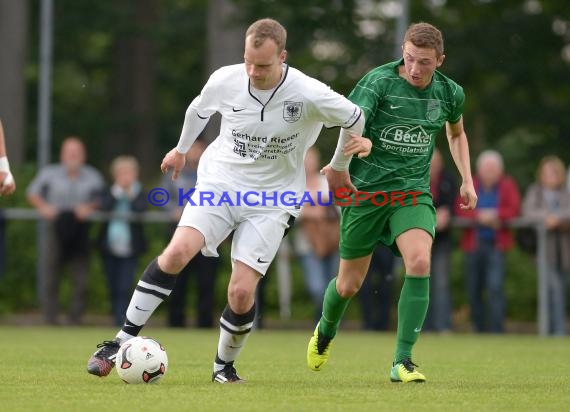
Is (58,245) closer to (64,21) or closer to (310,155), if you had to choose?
(310,155)

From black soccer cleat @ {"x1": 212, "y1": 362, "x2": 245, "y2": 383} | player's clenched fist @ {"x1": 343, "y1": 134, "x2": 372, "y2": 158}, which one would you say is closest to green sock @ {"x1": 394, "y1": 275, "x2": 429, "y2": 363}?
player's clenched fist @ {"x1": 343, "y1": 134, "x2": 372, "y2": 158}

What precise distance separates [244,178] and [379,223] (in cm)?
119

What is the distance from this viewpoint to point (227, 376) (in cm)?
825

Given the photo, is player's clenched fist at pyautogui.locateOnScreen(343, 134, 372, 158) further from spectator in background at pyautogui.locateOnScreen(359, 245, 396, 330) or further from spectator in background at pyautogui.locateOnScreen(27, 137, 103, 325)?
spectator in background at pyautogui.locateOnScreen(27, 137, 103, 325)

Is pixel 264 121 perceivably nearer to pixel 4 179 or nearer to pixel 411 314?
pixel 411 314

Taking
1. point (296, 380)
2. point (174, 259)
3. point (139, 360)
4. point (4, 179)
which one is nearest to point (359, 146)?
point (174, 259)

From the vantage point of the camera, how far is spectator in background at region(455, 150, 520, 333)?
53.0 ft

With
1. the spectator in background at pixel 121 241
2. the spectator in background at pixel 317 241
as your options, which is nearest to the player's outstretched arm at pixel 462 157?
the spectator in background at pixel 317 241

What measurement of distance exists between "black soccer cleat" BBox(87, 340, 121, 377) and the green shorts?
1876mm

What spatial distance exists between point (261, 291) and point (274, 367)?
690 cm

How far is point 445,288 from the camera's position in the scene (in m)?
16.1

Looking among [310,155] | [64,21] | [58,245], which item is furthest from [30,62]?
[310,155]

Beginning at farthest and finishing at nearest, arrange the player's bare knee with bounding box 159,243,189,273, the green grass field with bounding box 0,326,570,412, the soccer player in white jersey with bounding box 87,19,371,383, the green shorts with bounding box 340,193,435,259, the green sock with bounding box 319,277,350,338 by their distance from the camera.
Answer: the green sock with bounding box 319,277,350,338
the green shorts with bounding box 340,193,435,259
the soccer player in white jersey with bounding box 87,19,371,383
the player's bare knee with bounding box 159,243,189,273
the green grass field with bounding box 0,326,570,412

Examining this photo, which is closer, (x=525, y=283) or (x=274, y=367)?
(x=274, y=367)
